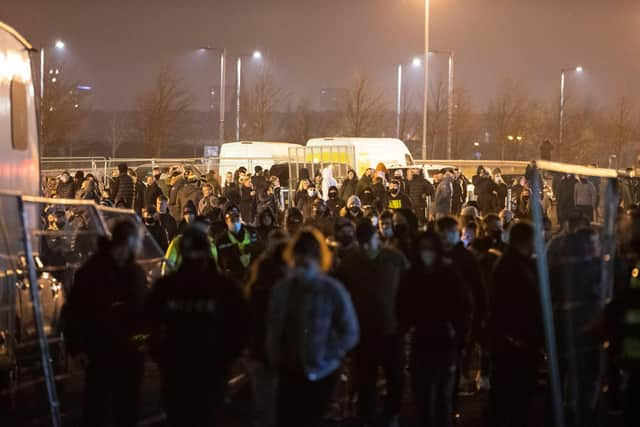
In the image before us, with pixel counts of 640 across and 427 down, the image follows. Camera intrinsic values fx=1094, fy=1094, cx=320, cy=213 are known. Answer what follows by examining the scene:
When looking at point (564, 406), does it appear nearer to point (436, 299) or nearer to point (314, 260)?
point (436, 299)

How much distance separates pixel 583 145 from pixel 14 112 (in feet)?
162

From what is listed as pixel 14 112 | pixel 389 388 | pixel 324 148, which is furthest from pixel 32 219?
pixel 324 148

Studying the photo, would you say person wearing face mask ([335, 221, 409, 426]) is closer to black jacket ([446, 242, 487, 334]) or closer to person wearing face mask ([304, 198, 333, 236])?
black jacket ([446, 242, 487, 334])

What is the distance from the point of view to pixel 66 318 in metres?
7.88

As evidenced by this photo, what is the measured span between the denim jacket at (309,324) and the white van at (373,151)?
28314mm

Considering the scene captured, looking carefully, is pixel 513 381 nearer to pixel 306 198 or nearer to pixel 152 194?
pixel 306 198

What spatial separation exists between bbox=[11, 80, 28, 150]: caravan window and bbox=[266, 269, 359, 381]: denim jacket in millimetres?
6643

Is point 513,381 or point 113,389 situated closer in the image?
point 113,389

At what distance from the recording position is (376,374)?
926 centimetres

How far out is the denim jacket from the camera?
267 inches

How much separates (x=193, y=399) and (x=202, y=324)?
48 cm

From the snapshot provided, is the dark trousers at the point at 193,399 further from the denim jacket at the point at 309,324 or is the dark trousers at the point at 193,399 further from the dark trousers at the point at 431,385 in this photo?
the dark trousers at the point at 431,385

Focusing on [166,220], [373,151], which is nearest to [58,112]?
[373,151]

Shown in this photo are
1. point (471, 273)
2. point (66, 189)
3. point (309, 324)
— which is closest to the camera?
point (309, 324)
